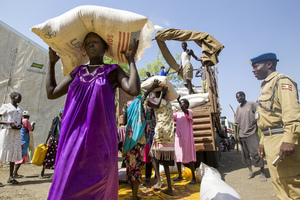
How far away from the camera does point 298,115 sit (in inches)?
73.9

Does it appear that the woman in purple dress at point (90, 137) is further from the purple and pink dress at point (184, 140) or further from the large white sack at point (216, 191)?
the purple and pink dress at point (184, 140)

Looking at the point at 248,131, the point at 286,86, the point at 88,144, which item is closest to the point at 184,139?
the point at 248,131

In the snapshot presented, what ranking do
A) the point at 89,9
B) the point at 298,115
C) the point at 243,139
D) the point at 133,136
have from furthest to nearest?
the point at 243,139 < the point at 133,136 < the point at 298,115 < the point at 89,9

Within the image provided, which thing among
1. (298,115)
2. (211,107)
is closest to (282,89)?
(298,115)

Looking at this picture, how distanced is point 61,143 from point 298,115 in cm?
216

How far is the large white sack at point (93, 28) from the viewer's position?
166 cm

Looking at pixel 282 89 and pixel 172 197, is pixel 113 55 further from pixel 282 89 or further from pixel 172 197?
pixel 172 197

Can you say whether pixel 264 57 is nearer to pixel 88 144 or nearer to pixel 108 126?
pixel 108 126

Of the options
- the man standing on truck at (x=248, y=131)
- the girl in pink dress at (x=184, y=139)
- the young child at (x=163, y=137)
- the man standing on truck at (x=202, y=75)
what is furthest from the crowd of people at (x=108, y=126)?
the man standing on truck at (x=202, y=75)

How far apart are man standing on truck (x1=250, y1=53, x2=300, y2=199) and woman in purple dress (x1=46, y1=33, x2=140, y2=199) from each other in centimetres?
155

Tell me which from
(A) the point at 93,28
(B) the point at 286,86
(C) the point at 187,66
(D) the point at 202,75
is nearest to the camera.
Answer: (A) the point at 93,28

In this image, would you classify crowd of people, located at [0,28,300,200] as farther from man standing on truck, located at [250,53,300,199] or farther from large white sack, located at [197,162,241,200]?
large white sack, located at [197,162,241,200]

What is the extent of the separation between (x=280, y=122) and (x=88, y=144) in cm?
200

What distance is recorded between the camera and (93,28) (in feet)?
5.68
